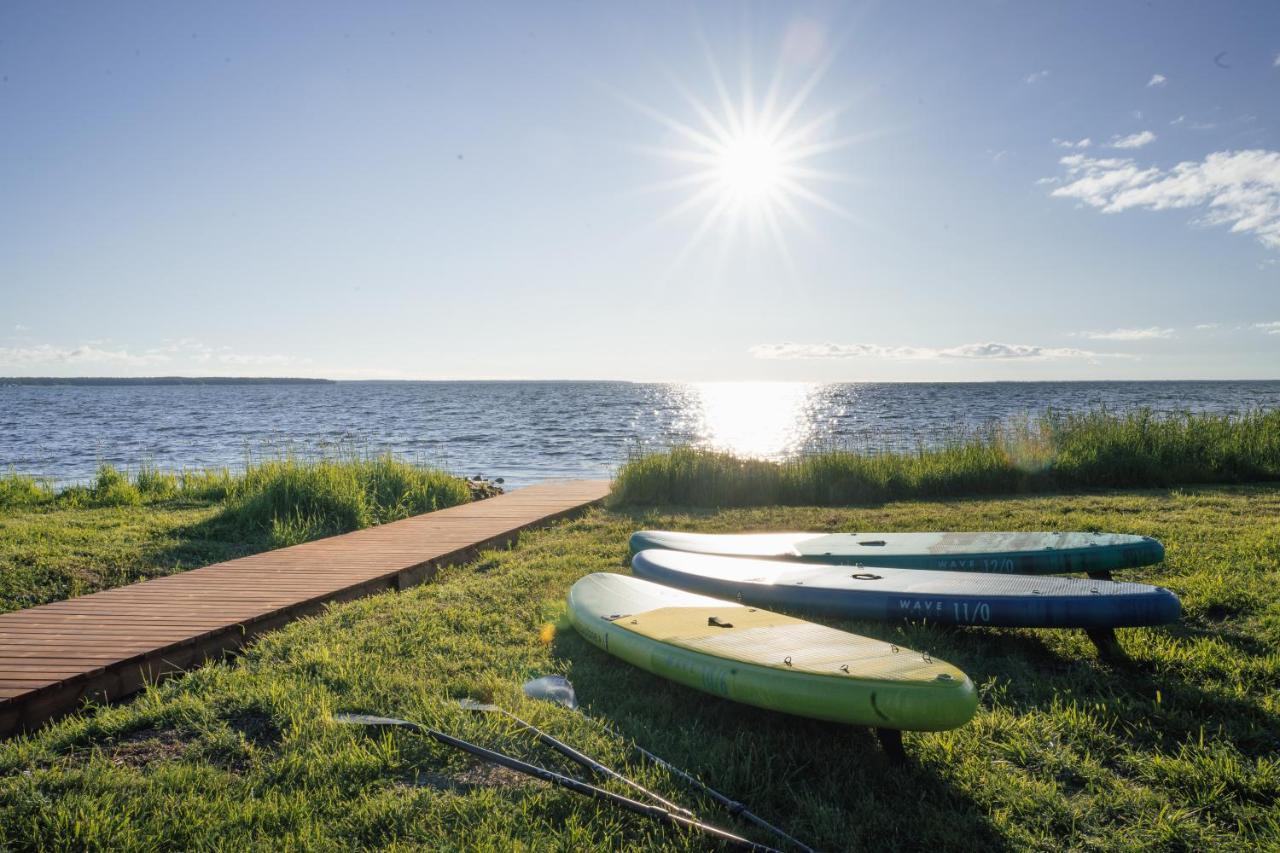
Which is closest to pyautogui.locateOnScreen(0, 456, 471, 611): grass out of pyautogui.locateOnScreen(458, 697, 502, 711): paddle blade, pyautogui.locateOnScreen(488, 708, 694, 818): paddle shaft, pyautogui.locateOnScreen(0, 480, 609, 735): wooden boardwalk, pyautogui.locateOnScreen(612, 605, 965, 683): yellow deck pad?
pyautogui.locateOnScreen(0, 480, 609, 735): wooden boardwalk

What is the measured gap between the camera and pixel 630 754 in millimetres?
2773

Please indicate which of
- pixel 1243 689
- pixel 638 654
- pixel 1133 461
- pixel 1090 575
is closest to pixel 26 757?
pixel 638 654

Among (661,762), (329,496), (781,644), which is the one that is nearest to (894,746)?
(781,644)

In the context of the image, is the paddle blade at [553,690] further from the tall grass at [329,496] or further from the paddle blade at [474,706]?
the tall grass at [329,496]

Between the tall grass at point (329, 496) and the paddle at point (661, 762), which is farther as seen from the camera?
the tall grass at point (329, 496)

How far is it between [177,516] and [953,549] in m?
8.20

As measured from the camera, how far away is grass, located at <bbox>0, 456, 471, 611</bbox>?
5852 millimetres

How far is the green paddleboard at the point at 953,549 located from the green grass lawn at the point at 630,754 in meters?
0.57

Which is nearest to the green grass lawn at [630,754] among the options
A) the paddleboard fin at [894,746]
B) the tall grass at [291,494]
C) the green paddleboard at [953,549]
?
the paddleboard fin at [894,746]

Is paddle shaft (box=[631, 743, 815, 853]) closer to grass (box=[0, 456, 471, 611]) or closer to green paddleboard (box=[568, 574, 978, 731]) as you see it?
green paddleboard (box=[568, 574, 978, 731])

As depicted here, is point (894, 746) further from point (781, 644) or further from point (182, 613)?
point (182, 613)

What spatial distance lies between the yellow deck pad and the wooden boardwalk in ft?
7.30

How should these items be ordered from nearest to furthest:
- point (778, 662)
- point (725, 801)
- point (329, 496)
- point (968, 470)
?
point (725, 801)
point (778, 662)
point (329, 496)
point (968, 470)

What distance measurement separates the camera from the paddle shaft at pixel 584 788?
7.20 feet
